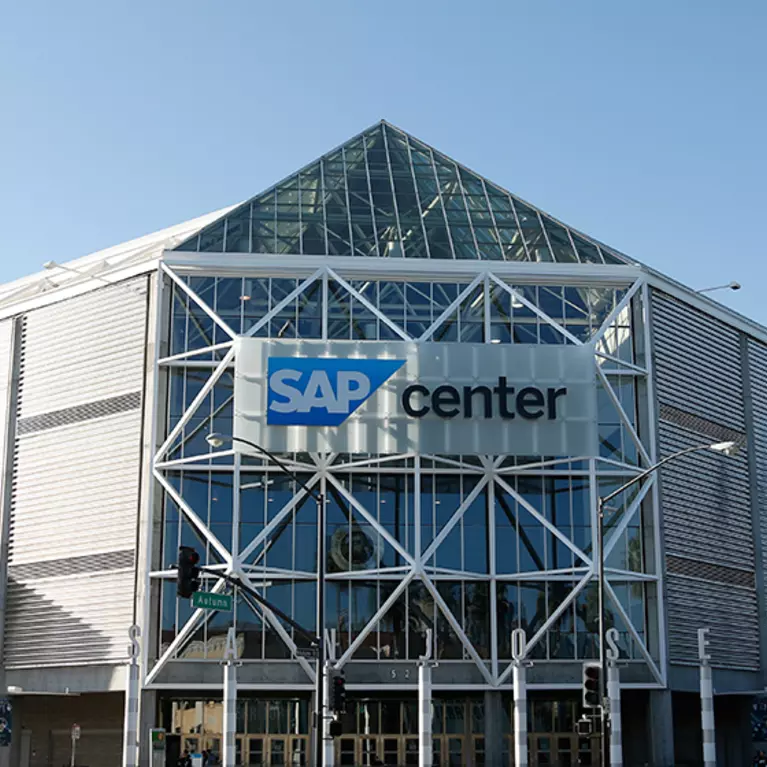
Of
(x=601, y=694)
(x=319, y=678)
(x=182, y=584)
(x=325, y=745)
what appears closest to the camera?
(x=182, y=584)

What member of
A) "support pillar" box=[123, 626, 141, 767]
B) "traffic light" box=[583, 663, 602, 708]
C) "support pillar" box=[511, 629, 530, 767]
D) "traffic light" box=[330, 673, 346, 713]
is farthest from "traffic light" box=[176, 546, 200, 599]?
"support pillar" box=[511, 629, 530, 767]

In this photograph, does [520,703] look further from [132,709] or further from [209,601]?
[209,601]

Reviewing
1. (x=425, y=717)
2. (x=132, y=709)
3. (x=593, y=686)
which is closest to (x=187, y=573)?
(x=593, y=686)

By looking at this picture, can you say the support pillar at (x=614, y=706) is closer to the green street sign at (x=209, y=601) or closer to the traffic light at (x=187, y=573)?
the green street sign at (x=209, y=601)

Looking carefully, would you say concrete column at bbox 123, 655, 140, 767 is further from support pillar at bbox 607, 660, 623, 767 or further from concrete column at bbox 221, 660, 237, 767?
support pillar at bbox 607, 660, 623, 767

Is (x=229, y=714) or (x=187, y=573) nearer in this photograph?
(x=187, y=573)

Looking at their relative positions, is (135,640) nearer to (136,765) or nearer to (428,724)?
(136,765)

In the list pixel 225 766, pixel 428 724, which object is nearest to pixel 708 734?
pixel 428 724

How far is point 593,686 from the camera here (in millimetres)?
30703

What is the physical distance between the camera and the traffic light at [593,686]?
100 ft

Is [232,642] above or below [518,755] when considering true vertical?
above

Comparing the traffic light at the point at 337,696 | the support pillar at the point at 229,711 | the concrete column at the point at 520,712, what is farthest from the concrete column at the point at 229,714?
the traffic light at the point at 337,696

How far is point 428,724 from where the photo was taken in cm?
4703

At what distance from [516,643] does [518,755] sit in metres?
3.84
